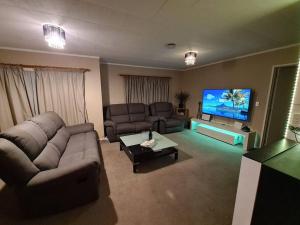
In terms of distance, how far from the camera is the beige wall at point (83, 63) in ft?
9.16

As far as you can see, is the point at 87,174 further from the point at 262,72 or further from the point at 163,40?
the point at 262,72

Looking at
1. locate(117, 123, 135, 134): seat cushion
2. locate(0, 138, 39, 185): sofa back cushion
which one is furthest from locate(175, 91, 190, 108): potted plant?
locate(0, 138, 39, 185): sofa back cushion

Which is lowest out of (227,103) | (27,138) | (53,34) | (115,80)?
(27,138)

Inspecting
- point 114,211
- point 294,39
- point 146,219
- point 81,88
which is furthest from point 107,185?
point 294,39

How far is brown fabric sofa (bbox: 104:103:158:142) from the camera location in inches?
144

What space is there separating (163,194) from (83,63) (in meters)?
3.51

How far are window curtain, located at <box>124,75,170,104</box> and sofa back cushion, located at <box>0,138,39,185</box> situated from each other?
350cm

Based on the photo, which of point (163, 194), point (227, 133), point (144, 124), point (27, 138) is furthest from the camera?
point (144, 124)

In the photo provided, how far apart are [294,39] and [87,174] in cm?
398

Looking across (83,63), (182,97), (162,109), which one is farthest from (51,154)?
→ (182,97)

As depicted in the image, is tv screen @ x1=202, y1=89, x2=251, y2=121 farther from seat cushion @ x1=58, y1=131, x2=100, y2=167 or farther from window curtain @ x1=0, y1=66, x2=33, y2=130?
window curtain @ x1=0, y1=66, x2=33, y2=130

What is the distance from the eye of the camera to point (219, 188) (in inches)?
77.4

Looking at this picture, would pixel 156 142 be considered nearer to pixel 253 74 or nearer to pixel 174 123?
pixel 174 123

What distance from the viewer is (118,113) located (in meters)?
4.32
